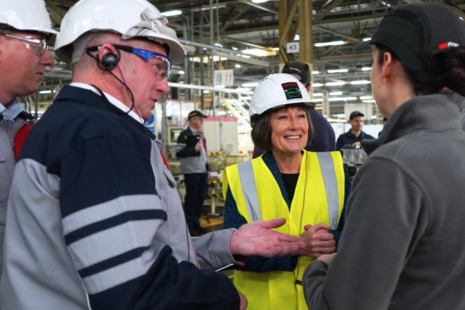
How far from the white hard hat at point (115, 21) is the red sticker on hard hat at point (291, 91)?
109 cm

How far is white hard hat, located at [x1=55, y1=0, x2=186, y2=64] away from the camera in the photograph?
1.42m

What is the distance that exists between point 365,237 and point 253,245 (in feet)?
1.99

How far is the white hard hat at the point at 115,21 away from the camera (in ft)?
4.66

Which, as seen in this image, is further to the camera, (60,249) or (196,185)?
(196,185)

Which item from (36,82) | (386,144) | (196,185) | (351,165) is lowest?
(196,185)

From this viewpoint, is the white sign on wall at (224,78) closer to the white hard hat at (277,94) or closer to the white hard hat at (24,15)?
the white hard hat at (277,94)

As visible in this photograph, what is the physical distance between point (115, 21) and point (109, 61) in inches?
5.4

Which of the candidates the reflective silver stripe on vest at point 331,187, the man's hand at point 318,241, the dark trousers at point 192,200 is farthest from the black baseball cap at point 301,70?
the dark trousers at point 192,200

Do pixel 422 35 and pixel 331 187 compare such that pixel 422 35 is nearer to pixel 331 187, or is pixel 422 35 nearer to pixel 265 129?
pixel 331 187

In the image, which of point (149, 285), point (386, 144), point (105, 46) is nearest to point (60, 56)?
point (105, 46)

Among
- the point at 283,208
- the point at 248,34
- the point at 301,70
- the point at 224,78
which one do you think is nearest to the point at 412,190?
the point at 283,208

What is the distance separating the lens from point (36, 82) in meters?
1.97

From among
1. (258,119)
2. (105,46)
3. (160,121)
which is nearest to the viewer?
(105,46)

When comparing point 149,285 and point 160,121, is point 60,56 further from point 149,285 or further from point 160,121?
point 160,121
